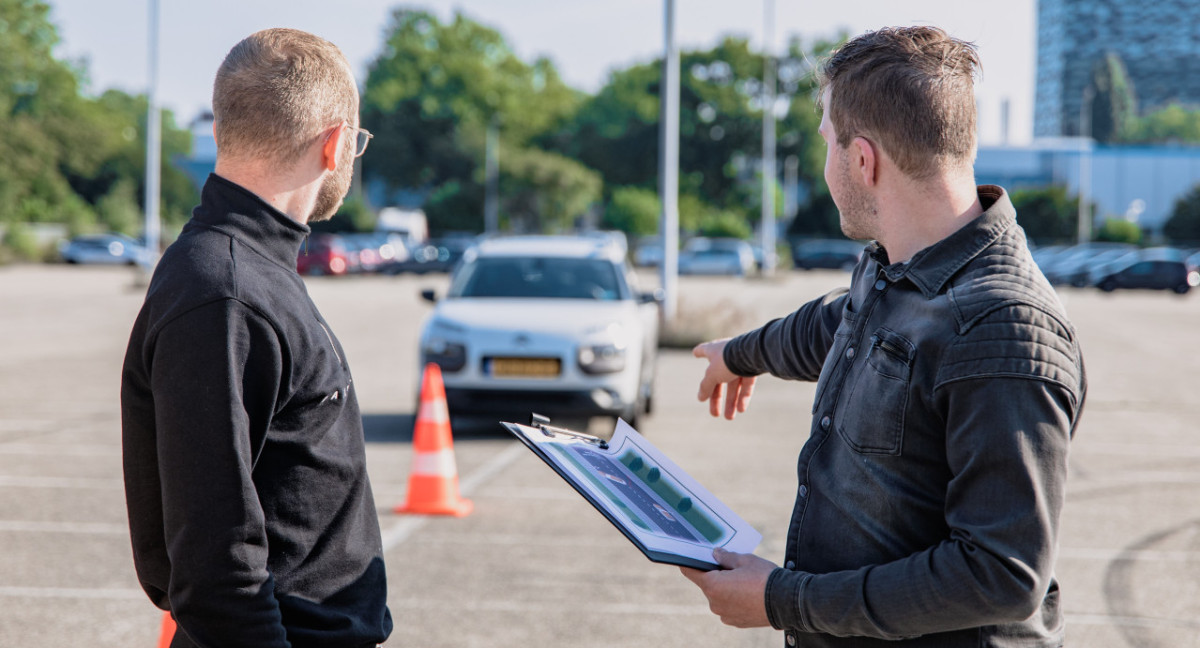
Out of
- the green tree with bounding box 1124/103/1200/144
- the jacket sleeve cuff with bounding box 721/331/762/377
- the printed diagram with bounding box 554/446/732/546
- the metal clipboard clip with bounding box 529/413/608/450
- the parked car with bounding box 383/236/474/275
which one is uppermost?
the green tree with bounding box 1124/103/1200/144

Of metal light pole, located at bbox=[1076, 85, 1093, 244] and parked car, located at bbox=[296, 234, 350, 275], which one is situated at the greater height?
metal light pole, located at bbox=[1076, 85, 1093, 244]

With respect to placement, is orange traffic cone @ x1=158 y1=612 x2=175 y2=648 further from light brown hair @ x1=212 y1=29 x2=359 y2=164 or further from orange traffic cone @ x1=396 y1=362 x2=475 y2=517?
orange traffic cone @ x1=396 y1=362 x2=475 y2=517

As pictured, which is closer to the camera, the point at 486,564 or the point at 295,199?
the point at 295,199

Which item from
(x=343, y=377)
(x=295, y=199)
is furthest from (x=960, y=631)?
(x=295, y=199)

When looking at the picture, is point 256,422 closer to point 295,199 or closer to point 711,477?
point 295,199

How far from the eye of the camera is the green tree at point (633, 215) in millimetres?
65625

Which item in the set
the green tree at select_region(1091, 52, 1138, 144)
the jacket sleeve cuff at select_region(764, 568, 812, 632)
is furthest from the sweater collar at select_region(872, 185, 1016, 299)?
the green tree at select_region(1091, 52, 1138, 144)

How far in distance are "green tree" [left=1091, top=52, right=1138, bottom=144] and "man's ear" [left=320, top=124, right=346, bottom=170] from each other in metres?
137

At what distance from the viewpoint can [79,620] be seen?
4871mm

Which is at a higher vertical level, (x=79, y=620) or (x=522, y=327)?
(x=522, y=327)

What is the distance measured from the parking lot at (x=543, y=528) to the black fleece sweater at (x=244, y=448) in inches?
105

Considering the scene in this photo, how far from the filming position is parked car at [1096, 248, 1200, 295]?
41.7m

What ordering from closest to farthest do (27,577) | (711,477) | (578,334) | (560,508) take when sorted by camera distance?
(27,577) < (560,508) < (711,477) < (578,334)

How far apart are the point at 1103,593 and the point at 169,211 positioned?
65.2 metres
